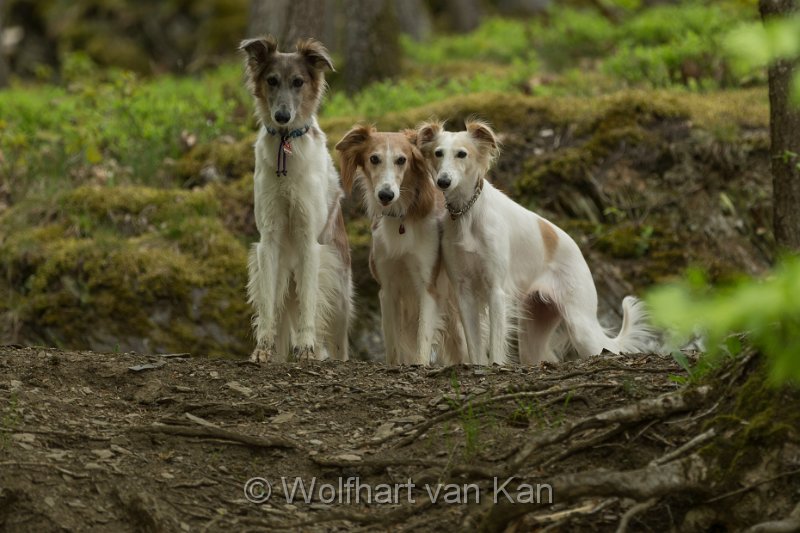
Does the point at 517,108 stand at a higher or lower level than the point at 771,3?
higher

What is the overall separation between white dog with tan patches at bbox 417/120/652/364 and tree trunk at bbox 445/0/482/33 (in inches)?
678

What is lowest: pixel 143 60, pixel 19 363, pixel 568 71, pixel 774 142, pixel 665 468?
pixel 665 468

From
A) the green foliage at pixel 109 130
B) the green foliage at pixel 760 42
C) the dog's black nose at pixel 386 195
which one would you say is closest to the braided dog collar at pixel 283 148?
the dog's black nose at pixel 386 195

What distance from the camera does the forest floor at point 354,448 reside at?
382cm

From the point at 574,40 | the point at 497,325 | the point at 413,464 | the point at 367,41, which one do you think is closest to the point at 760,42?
the point at 413,464

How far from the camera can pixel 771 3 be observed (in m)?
5.75

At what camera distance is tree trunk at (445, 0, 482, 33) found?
78.5 feet

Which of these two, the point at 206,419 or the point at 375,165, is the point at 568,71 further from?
the point at 206,419

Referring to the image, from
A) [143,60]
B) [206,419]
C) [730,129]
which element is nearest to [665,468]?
[206,419]

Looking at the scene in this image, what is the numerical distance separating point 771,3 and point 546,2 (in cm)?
1926

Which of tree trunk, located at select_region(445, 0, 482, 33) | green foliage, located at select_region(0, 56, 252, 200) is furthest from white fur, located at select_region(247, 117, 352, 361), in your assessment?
tree trunk, located at select_region(445, 0, 482, 33)

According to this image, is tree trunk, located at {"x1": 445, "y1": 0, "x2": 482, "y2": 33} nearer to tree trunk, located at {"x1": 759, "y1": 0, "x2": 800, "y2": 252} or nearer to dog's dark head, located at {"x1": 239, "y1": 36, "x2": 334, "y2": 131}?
dog's dark head, located at {"x1": 239, "y1": 36, "x2": 334, "y2": 131}

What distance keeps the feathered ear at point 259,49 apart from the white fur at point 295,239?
18.6 inches

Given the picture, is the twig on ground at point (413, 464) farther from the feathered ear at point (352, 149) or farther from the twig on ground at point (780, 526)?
the feathered ear at point (352, 149)
